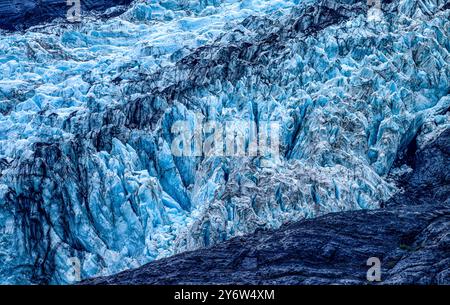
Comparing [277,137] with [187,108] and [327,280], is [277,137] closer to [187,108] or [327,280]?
[187,108]

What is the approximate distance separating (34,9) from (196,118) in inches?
340

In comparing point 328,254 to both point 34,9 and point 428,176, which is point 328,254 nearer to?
point 428,176

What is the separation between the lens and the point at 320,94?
1991 cm

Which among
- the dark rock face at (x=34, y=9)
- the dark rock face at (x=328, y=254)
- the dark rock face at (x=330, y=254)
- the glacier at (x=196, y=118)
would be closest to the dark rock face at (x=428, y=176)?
the glacier at (x=196, y=118)

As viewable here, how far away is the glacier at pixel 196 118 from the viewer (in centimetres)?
1775

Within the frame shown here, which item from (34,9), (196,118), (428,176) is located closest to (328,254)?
(428,176)

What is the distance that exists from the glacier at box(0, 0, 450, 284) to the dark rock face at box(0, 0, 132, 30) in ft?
3.30

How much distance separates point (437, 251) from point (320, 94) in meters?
6.08

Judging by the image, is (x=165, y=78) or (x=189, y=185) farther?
(x=165, y=78)

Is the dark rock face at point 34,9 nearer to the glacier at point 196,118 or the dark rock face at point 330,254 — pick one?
the glacier at point 196,118

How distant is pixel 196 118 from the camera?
20031 millimetres

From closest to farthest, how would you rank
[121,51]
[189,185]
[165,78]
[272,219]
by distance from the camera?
[272,219]
[189,185]
[165,78]
[121,51]

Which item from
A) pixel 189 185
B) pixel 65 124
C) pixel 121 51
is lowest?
pixel 189 185
